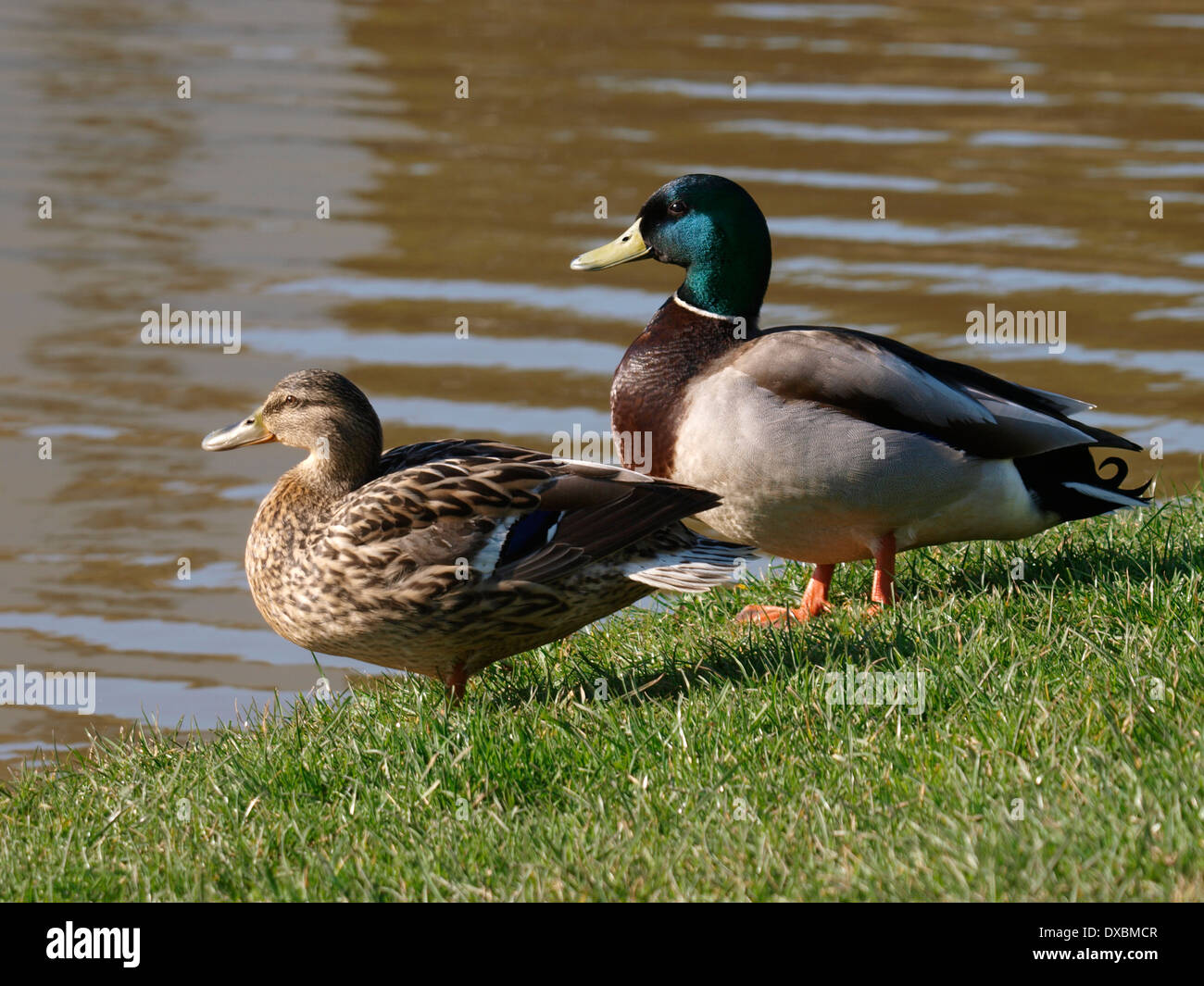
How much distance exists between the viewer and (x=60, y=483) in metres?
→ 9.26

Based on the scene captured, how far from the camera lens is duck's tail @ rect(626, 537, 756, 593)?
4.90 metres

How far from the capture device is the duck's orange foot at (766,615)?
564 centimetres

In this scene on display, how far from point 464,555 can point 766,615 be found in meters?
1.36

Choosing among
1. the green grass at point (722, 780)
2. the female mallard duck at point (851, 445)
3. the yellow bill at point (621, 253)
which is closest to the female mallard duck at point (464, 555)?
the green grass at point (722, 780)

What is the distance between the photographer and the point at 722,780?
405cm

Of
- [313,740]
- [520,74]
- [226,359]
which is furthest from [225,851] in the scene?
[520,74]

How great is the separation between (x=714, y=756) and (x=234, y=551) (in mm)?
4875

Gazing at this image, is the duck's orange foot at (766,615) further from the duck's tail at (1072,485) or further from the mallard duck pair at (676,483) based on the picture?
the duck's tail at (1072,485)

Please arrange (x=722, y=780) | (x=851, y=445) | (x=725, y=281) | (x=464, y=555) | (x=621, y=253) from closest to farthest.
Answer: (x=722, y=780) → (x=464, y=555) → (x=851, y=445) → (x=725, y=281) → (x=621, y=253)

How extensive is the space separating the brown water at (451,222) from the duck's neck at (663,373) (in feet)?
7.19

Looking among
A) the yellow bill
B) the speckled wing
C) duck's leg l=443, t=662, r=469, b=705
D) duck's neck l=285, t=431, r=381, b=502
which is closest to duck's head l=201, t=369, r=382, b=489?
duck's neck l=285, t=431, r=381, b=502

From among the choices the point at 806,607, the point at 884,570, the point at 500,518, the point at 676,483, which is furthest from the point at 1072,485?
the point at 500,518

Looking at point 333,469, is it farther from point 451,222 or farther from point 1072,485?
point 451,222

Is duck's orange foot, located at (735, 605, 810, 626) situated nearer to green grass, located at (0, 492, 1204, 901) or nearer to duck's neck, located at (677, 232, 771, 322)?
green grass, located at (0, 492, 1204, 901)
